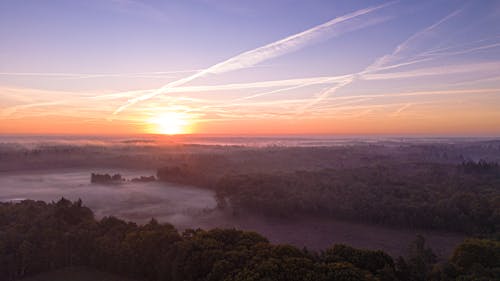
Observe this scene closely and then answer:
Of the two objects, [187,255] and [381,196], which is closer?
[187,255]

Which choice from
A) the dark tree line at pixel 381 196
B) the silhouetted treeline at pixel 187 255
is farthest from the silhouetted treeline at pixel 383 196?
the silhouetted treeline at pixel 187 255

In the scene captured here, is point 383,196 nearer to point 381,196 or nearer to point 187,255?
point 381,196

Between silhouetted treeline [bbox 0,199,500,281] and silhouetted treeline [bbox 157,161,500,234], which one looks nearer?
silhouetted treeline [bbox 0,199,500,281]

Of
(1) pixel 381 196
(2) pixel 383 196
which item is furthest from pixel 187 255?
(1) pixel 381 196

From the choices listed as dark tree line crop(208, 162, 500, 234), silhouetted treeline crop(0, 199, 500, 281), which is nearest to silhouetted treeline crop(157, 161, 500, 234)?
dark tree line crop(208, 162, 500, 234)

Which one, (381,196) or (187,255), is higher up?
(187,255)

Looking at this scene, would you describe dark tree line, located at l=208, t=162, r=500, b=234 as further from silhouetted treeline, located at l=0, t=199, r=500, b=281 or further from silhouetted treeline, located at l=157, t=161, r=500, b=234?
silhouetted treeline, located at l=0, t=199, r=500, b=281

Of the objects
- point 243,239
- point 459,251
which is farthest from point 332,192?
point 243,239

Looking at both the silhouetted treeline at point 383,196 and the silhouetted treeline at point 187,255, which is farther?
the silhouetted treeline at point 383,196

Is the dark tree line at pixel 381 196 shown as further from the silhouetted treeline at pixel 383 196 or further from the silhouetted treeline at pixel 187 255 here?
the silhouetted treeline at pixel 187 255
